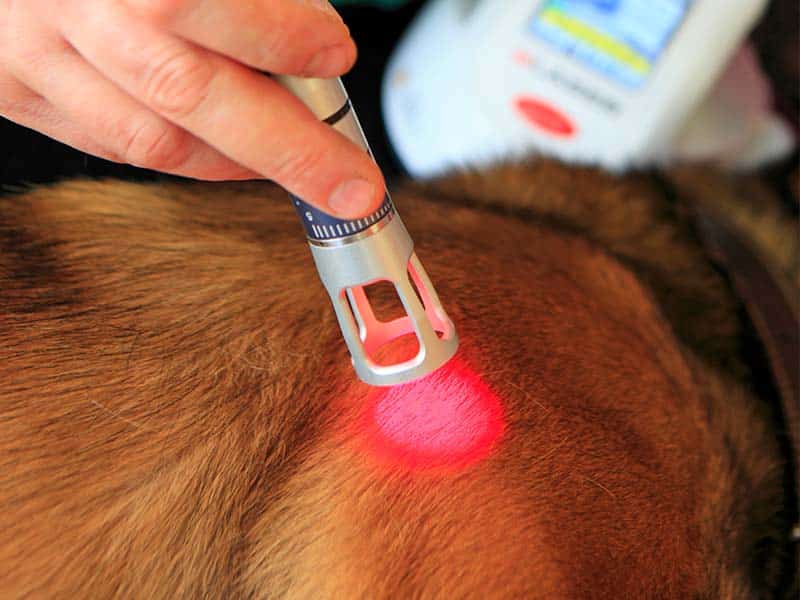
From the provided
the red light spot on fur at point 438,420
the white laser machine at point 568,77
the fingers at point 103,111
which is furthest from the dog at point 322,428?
the white laser machine at point 568,77

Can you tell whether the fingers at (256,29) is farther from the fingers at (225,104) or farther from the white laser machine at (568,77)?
the white laser machine at (568,77)

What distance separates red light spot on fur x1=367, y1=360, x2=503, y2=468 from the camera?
0.54 m

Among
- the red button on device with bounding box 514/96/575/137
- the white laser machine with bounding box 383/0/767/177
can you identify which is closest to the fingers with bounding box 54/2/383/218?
→ the white laser machine with bounding box 383/0/767/177

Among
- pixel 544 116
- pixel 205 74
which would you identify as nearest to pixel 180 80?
pixel 205 74

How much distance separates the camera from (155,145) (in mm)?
443

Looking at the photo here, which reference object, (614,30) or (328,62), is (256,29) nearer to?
(328,62)

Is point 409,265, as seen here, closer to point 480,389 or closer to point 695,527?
point 480,389

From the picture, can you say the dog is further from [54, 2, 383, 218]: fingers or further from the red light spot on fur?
[54, 2, 383, 218]: fingers

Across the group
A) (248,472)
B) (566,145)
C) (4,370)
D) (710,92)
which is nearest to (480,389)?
(248,472)

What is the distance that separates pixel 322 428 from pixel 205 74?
24 cm

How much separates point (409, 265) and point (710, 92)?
0.74 m

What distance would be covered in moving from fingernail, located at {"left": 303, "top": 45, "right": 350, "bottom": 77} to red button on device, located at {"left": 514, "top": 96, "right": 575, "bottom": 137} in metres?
0.57

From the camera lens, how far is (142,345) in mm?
544

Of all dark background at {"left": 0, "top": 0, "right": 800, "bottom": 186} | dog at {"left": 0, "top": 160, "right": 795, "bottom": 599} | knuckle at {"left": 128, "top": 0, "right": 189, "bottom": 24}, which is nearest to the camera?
knuckle at {"left": 128, "top": 0, "right": 189, "bottom": 24}
